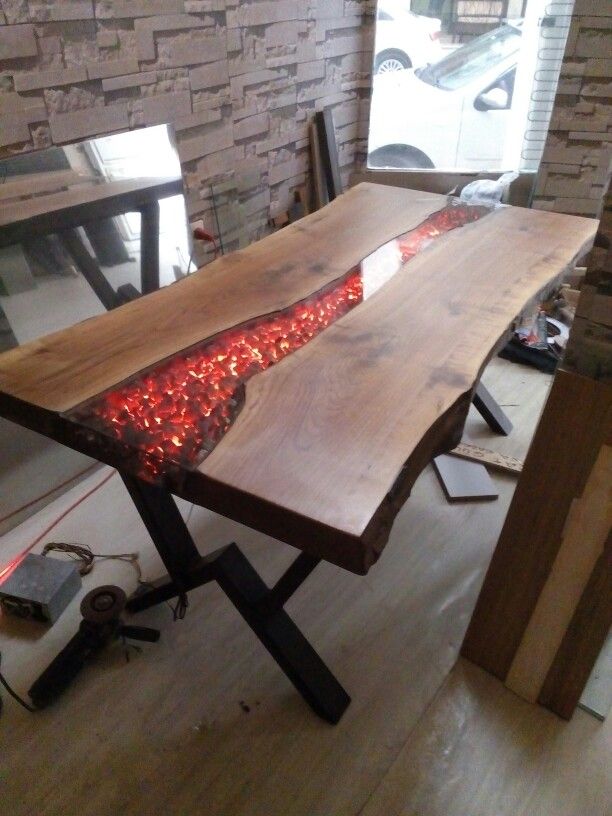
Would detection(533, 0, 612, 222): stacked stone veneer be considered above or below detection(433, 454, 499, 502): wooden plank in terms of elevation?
above

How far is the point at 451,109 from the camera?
2.85 meters

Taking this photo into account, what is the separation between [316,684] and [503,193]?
2337mm

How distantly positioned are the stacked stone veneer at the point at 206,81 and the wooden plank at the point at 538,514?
1.42 m

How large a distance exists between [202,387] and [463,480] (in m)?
1.13

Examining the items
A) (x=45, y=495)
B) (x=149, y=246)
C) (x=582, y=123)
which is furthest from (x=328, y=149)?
(x=45, y=495)

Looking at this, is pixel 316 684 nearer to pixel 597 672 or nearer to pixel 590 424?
pixel 597 672

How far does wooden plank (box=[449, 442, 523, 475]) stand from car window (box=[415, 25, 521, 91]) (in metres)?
1.87

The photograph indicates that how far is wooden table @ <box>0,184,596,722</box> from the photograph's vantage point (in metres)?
0.79

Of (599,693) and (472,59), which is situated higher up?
(472,59)

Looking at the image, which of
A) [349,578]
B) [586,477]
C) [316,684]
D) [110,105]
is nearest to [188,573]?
[316,684]

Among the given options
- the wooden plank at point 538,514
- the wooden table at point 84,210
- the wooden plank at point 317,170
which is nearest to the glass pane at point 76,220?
the wooden table at point 84,210

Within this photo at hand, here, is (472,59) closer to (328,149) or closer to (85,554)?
(328,149)

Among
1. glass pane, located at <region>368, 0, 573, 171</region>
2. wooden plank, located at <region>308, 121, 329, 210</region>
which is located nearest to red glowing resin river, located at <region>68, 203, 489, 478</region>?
wooden plank, located at <region>308, 121, 329, 210</region>

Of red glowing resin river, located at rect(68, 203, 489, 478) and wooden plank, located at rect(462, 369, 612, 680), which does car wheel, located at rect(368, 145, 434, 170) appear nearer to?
red glowing resin river, located at rect(68, 203, 489, 478)
